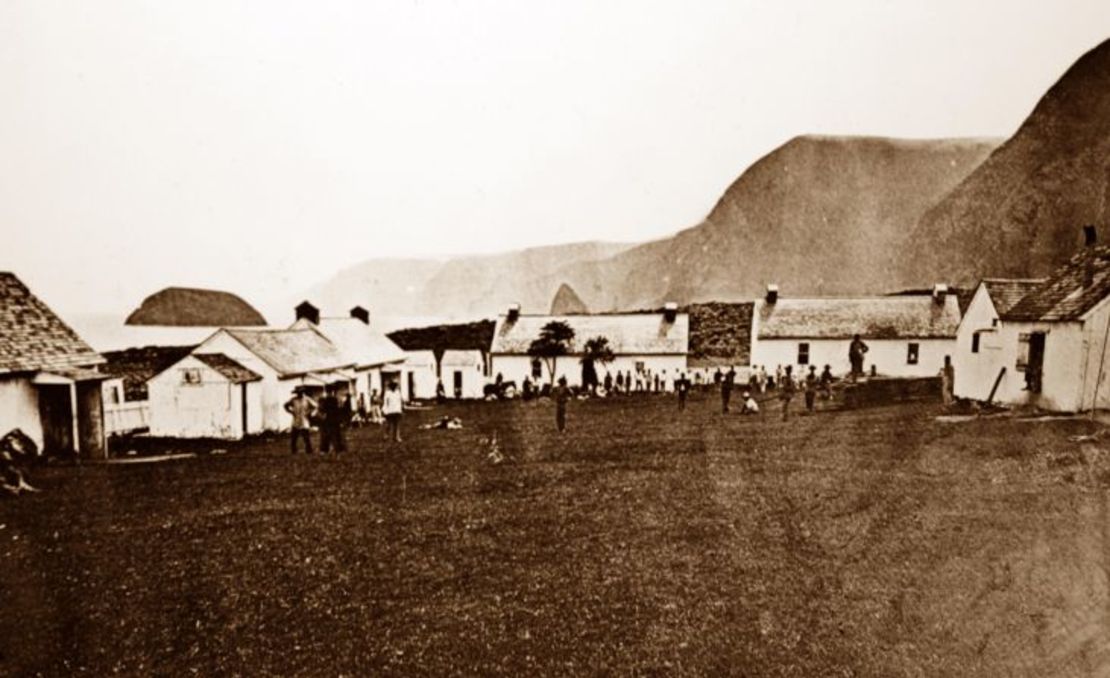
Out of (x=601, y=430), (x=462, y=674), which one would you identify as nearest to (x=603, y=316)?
(x=601, y=430)

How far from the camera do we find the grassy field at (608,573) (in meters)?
3.54

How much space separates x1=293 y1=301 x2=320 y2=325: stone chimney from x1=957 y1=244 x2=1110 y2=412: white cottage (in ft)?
13.5

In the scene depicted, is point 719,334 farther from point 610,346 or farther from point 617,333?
point 610,346

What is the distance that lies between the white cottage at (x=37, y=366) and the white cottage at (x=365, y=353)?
13.0 m

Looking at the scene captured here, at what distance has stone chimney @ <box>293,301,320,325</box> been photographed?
3830mm

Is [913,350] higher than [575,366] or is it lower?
higher

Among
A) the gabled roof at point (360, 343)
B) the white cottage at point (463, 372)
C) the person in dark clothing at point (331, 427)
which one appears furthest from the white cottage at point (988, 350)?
the white cottage at point (463, 372)

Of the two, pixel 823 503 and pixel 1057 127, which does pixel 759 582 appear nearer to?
pixel 823 503

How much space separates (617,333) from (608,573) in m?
19.8

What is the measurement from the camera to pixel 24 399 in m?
3.42

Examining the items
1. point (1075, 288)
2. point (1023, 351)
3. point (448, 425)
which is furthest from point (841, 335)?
point (1075, 288)

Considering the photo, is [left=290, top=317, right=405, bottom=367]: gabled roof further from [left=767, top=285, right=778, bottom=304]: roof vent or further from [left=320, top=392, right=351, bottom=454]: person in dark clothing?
[left=767, top=285, right=778, bottom=304]: roof vent

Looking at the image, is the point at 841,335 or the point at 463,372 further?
the point at 463,372

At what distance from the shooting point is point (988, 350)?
806cm
